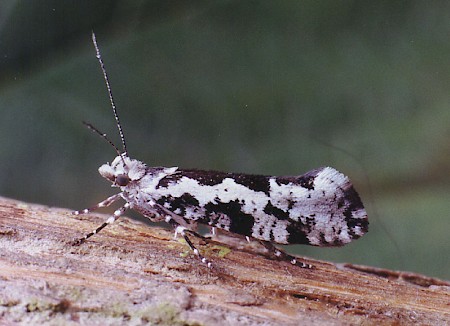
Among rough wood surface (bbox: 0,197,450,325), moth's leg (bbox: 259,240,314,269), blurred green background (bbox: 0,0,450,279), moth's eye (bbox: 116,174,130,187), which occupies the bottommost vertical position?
rough wood surface (bbox: 0,197,450,325)

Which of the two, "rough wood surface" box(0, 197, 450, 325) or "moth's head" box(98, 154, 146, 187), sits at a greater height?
"moth's head" box(98, 154, 146, 187)

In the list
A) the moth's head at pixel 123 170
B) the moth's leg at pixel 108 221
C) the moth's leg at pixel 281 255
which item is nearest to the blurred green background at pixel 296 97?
the moth's head at pixel 123 170

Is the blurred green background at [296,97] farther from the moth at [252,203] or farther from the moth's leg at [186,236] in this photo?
the moth's leg at [186,236]

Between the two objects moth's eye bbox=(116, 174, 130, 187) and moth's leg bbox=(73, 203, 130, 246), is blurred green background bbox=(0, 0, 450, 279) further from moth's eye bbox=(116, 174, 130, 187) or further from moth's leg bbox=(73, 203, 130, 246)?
moth's leg bbox=(73, 203, 130, 246)

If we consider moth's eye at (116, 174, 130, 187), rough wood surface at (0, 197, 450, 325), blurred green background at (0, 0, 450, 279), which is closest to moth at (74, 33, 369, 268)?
moth's eye at (116, 174, 130, 187)

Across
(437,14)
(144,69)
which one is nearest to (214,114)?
(144,69)

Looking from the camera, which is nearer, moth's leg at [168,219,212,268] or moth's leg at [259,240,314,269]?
moth's leg at [168,219,212,268]

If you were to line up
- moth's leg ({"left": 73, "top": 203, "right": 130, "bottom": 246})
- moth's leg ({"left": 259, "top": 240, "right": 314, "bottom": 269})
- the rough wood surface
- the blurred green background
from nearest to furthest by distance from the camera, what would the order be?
the rough wood surface
moth's leg ({"left": 73, "top": 203, "right": 130, "bottom": 246})
moth's leg ({"left": 259, "top": 240, "right": 314, "bottom": 269})
the blurred green background
